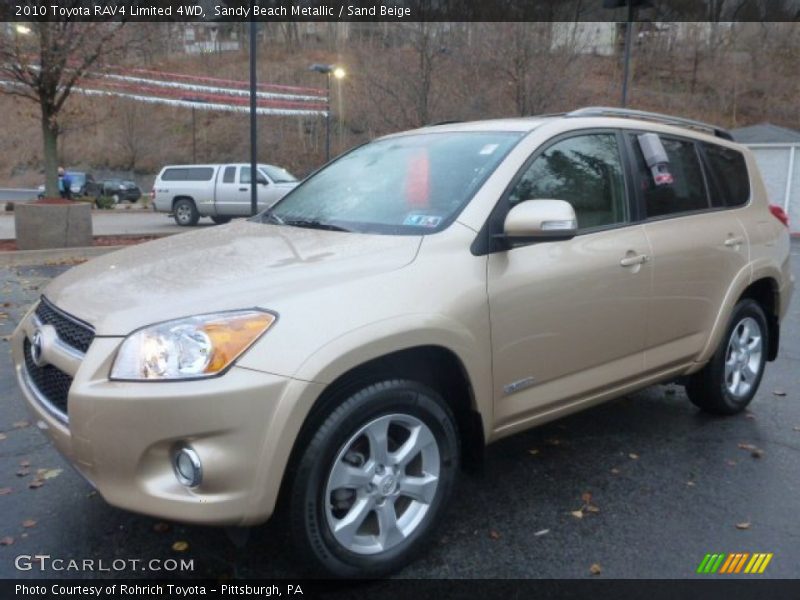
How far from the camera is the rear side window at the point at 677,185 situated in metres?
3.85

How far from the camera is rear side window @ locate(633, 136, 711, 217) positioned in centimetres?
385

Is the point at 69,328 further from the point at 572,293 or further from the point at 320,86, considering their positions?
the point at 320,86

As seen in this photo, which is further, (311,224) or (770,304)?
(770,304)

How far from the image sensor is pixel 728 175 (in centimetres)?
454

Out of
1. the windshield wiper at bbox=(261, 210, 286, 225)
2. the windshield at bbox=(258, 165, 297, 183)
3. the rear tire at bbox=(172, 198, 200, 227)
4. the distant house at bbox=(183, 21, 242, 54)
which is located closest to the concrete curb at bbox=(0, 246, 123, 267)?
the windshield wiper at bbox=(261, 210, 286, 225)

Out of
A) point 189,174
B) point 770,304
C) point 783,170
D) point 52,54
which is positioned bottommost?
point 770,304

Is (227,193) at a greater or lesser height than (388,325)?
lesser

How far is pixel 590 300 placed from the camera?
335 cm

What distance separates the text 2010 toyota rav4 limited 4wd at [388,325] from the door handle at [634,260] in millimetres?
14

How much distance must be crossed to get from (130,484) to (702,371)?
11.2ft

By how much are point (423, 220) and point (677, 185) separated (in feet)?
5.96

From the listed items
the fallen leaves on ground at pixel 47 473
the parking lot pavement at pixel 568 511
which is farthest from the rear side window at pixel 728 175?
the fallen leaves on ground at pixel 47 473

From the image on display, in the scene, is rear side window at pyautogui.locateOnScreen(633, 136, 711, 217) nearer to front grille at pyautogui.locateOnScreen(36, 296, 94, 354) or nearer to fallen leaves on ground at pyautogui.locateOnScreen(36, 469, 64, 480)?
front grille at pyautogui.locateOnScreen(36, 296, 94, 354)

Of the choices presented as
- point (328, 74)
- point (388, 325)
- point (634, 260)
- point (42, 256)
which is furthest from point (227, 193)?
point (388, 325)
